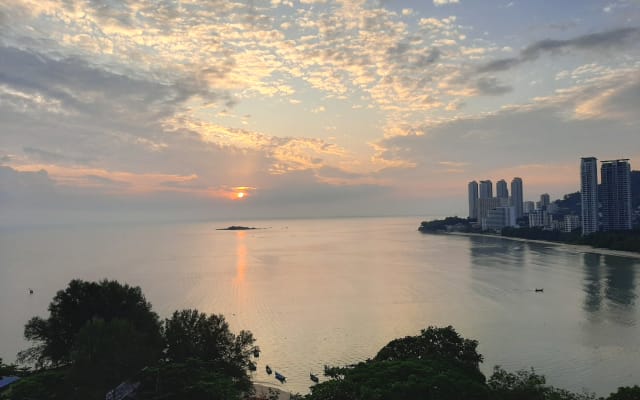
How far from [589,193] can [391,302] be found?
78340 millimetres

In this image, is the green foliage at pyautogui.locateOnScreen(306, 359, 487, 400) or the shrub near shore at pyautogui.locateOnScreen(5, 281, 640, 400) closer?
the green foliage at pyautogui.locateOnScreen(306, 359, 487, 400)

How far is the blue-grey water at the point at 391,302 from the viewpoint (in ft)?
77.9

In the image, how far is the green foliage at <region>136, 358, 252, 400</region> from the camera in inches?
524

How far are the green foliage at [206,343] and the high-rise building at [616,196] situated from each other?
342 feet

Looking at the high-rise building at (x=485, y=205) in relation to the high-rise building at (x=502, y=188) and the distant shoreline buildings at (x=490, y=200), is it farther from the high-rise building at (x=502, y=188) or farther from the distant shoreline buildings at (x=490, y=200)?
the high-rise building at (x=502, y=188)

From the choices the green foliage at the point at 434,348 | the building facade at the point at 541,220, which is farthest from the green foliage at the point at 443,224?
the green foliage at the point at 434,348

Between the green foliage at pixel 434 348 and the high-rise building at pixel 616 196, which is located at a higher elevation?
the high-rise building at pixel 616 196

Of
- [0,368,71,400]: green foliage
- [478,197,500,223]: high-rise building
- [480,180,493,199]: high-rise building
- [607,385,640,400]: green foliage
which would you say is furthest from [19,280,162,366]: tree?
[480,180,493,199]: high-rise building

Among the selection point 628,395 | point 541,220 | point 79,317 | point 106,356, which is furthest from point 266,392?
point 541,220

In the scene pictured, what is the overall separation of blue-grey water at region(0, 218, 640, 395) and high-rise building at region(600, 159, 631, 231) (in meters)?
33.6

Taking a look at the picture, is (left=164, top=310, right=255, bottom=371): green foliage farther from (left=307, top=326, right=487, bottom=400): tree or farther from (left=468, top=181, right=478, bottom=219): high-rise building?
(left=468, top=181, right=478, bottom=219): high-rise building

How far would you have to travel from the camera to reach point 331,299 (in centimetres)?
3978

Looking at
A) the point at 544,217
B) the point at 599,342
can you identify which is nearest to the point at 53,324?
the point at 599,342

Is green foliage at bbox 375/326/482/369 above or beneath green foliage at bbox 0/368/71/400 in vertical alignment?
above
